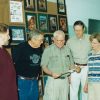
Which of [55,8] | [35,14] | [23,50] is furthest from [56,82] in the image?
[55,8]

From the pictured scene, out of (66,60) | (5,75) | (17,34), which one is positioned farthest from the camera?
(17,34)

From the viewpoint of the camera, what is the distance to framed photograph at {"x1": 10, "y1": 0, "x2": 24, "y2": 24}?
3936 millimetres

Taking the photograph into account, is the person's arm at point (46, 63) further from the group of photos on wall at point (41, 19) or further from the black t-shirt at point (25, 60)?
the group of photos on wall at point (41, 19)

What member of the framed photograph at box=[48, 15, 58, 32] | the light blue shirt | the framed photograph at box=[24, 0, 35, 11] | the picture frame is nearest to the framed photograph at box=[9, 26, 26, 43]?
the framed photograph at box=[24, 0, 35, 11]

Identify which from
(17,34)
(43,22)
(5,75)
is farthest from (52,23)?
(5,75)

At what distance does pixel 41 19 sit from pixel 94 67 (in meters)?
1.17

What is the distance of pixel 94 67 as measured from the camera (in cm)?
379

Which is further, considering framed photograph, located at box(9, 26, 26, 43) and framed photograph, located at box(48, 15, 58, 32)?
framed photograph, located at box(48, 15, 58, 32)

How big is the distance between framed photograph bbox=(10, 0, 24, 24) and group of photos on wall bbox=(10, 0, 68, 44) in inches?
3.4

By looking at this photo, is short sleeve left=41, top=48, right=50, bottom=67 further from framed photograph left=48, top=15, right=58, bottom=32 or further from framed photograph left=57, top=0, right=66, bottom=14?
framed photograph left=57, top=0, right=66, bottom=14

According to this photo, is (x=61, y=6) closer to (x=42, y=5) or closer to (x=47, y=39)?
(x=42, y=5)

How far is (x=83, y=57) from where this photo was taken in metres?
4.22

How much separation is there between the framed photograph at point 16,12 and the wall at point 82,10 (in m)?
1.19

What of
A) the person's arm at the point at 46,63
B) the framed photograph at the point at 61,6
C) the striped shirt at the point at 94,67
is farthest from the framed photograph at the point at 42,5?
the striped shirt at the point at 94,67
